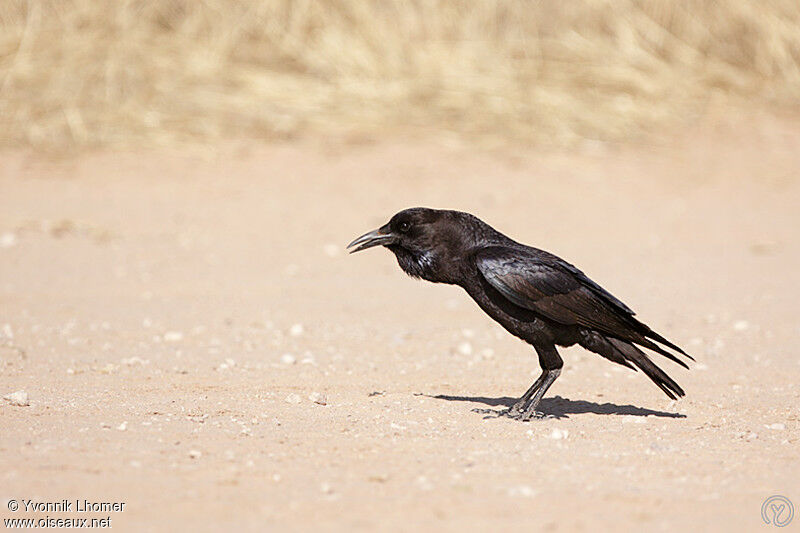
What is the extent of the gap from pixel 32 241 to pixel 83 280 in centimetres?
136

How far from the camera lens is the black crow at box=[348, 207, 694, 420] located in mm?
6008

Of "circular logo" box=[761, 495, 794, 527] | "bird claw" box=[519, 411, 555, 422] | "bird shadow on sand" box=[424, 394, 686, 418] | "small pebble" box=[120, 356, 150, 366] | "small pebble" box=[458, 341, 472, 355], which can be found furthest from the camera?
"small pebble" box=[458, 341, 472, 355]

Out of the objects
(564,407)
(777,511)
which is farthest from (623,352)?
(777,511)

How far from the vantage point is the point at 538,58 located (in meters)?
15.3

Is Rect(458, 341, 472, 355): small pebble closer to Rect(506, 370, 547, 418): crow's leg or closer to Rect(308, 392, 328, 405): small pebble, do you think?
Rect(506, 370, 547, 418): crow's leg

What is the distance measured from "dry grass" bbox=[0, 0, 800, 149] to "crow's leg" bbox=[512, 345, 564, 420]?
800 cm

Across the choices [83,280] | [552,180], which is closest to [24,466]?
[83,280]

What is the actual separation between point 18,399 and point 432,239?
232 cm

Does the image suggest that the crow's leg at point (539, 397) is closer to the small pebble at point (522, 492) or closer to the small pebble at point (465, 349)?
the small pebble at point (522, 492)

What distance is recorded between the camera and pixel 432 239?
624 centimetres

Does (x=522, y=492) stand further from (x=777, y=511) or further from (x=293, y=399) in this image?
(x=293, y=399)

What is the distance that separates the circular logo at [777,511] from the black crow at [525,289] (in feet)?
4.64

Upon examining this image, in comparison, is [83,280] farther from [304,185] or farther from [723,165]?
[723,165]

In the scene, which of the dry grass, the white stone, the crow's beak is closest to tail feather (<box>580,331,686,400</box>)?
the crow's beak
